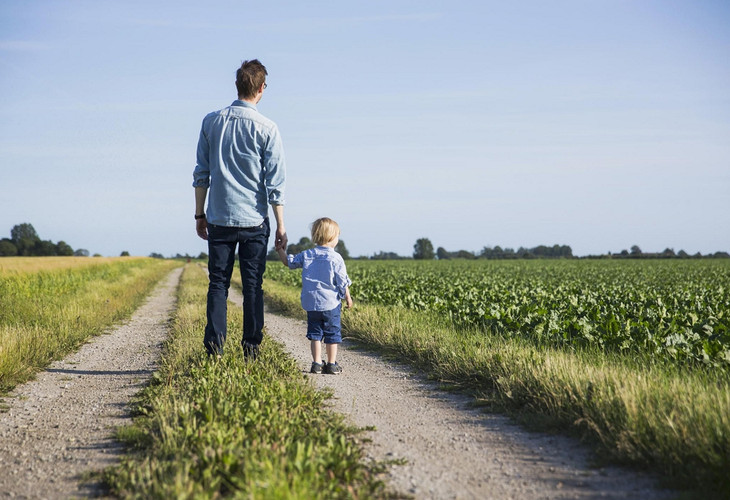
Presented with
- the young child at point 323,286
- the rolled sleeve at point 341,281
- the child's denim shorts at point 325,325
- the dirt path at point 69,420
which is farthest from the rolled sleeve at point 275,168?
the dirt path at point 69,420

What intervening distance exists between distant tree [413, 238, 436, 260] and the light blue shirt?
124 meters

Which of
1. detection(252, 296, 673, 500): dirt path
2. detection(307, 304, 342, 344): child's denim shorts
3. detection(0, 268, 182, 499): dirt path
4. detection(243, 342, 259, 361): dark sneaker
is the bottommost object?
detection(0, 268, 182, 499): dirt path

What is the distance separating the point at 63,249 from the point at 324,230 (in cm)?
10885

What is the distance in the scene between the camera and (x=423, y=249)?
442 ft

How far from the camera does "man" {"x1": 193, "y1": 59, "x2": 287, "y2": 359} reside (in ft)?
18.7

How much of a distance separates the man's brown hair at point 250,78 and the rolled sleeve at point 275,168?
450 millimetres

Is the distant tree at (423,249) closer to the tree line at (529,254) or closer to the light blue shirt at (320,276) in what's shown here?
the tree line at (529,254)

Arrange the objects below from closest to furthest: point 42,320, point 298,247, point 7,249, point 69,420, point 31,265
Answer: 1. point 69,420
2. point 42,320
3. point 31,265
4. point 298,247
5. point 7,249

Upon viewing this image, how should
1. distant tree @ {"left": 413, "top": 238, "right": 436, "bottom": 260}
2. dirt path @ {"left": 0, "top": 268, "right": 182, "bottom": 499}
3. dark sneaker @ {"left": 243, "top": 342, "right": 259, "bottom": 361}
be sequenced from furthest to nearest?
distant tree @ {"left": 413, "top": 238, "right": 436, "bottom": 260} → dark sneaker @ {"left": 243, "top": 342, "right": 259, "bottom": 361} → dirt path @ {"left": 0, "top": 268, "right": 182, "bottom": 499}

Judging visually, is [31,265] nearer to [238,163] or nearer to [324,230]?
[238,163]

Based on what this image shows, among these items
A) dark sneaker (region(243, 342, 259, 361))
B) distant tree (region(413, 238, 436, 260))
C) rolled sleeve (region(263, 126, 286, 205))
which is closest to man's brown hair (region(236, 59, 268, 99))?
rolled sleeve (region(263, 126, 286, 205))

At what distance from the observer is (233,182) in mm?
5707

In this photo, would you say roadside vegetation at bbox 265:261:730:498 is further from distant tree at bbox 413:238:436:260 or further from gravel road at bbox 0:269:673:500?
distant tree at bbox 413:238:436:260

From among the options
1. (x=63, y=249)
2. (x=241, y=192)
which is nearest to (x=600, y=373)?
(x=241, y=192)
